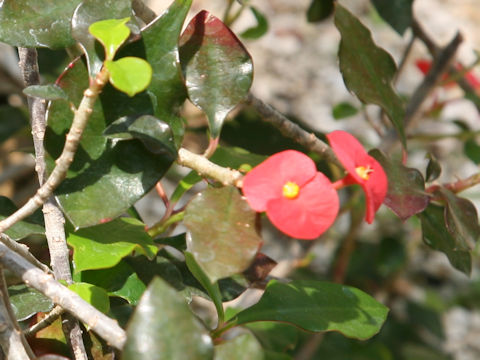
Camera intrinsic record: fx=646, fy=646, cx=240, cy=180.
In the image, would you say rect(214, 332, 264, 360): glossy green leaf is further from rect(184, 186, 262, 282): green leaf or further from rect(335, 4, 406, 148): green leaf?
rect(335, 4, 406, 148): green leaf

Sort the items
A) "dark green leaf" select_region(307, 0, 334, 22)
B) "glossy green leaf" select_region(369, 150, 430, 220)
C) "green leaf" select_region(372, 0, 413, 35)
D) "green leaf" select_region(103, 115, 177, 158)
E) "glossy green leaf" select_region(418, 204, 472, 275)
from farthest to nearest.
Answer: "dark green leaf" select_region(307, 0, 334, 22) → "green leaf" select_region(372, 0, 413, 35) → "glossy green leaf" select_region(418, 204, 472, 275) → "glossy green leaf" select_region(369, 150, 430, 220) → "green leaf" select_region(103, 115, 177, 158)

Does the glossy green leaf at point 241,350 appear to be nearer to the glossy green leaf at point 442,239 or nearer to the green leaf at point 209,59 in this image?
the green leaf at point 209,59

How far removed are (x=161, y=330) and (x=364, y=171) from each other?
24 cm

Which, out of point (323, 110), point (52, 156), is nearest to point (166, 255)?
point (52, 156)

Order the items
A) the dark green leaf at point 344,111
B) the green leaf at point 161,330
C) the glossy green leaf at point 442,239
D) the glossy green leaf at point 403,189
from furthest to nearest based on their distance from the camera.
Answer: the dark green leaf at point 344,111
the glossy green leaf at point 442,239
the glossy green leaf at point 403,189
the green leaf at point 161,330

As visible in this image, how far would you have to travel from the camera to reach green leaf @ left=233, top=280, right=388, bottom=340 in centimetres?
68

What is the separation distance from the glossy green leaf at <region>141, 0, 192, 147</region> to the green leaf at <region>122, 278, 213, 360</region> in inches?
7.6

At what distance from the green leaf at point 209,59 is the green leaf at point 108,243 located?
131 mm

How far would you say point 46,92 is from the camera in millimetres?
526

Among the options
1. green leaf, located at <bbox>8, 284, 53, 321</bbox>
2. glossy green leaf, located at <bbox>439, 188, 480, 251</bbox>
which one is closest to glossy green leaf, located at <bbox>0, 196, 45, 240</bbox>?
green leaf, located at <bbox>8, 284, 53, 321</bbox>

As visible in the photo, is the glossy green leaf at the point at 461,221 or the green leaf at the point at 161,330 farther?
the glossy green leaf at the point at 461,221

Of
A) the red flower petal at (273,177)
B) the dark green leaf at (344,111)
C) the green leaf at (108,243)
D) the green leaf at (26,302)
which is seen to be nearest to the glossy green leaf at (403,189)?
the red flower petal at (273,177)

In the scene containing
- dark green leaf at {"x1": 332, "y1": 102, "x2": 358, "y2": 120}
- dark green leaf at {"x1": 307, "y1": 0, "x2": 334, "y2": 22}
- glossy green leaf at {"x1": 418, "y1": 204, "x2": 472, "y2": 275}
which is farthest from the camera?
dark green leaf at {"x1": 332, "y1": 102, "x2": 358, "y2": 120}

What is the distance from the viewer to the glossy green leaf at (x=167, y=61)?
0.59m
